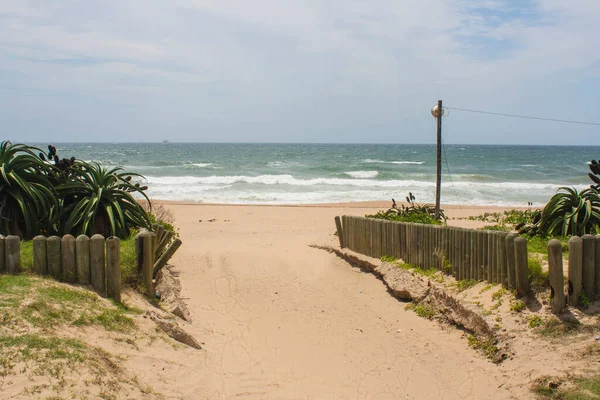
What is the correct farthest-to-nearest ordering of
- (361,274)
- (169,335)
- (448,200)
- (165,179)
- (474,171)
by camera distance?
(474,171), (165,179), (448,200), (361,274), (169,335)

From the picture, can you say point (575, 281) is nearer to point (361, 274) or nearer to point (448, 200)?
point (361, 274)

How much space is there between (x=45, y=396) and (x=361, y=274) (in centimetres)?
715

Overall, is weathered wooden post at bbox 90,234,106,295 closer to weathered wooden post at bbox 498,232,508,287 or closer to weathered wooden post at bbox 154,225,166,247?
weathered wooden post at bbox 154,225,166,247

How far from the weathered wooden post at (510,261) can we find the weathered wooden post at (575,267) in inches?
30.2

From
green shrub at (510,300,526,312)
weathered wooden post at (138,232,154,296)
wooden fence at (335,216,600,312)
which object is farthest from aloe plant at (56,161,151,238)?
green shrub at (510,300,526,312)

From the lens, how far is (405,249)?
32.9ft

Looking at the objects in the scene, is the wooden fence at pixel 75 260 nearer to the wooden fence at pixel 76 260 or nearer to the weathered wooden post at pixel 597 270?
the wooden fence at pixel 76 260

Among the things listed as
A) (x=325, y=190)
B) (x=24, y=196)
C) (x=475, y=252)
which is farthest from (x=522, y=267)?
(x=325, y=190)

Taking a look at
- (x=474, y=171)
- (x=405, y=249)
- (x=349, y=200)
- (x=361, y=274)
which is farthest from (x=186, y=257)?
(x=474, y=171)

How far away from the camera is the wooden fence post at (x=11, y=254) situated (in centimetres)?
643

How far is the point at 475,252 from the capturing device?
824cm

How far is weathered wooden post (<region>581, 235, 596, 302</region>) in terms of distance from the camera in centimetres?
673

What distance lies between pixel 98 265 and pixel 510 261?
5204 millimetres

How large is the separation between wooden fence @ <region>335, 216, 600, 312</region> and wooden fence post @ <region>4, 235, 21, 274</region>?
6080 mm
